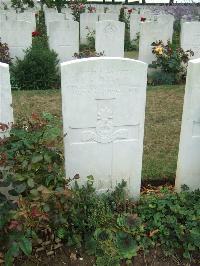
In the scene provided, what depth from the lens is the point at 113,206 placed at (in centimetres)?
366

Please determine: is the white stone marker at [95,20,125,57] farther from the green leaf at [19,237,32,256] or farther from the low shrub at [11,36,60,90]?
the green leaf at [19,237,32,256]

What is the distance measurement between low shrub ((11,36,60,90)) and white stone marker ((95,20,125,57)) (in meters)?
1.22

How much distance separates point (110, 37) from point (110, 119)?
540cm

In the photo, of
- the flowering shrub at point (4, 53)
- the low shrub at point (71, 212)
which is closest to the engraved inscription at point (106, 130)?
the low shrub at point (71, 212)

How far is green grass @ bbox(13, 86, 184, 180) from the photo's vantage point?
15.4 feet

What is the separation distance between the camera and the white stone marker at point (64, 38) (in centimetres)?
829

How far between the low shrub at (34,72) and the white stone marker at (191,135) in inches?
184

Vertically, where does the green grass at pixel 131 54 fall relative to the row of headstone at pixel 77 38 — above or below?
below

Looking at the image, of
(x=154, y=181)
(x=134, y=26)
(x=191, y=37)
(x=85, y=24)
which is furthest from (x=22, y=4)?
(x=154, y=181)

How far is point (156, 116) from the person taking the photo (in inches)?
248

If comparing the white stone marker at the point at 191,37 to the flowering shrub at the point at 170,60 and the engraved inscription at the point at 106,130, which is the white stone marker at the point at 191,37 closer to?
the flowering shrub at the point at 170,60

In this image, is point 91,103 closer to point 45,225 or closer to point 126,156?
point 126,156

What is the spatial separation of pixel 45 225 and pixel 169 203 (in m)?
1.23

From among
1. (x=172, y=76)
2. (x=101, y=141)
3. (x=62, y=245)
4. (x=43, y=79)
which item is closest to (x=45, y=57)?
(x=43, y=79)
